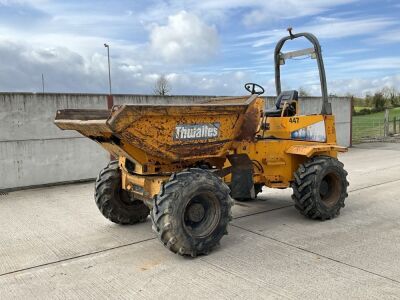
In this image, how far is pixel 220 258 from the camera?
176 inches

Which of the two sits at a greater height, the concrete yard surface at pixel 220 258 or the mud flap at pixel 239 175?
the mud flap at pixel 239 175

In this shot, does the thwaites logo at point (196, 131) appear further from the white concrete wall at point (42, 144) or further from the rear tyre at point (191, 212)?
the white concrete wall at point (42, 144)

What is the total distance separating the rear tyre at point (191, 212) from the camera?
14.0 feet

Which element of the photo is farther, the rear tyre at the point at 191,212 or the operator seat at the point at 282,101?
the operator seat at the point at 282,101

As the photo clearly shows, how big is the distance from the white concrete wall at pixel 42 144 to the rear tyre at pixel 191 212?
5.35 meters

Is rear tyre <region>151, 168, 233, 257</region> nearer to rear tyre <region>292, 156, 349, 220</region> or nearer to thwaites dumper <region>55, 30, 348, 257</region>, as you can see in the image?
thwaites dumper <region>55, 30, 348, 257</region>

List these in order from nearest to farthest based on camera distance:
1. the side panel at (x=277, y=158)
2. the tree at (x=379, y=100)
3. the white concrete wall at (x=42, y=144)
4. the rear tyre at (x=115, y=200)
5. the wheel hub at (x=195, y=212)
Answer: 1. the wheel hub at (x=195, y=212)
2. the rear tyre at (x=115, y=200)
3. the side panel at (x=277, y=158)
4. the white concrete wall at (x=42, y=144)
5. the tree at (x=379, y=100)

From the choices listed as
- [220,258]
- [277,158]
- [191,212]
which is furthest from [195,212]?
[277,158]

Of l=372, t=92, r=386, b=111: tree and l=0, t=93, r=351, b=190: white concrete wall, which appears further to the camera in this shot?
l=372, t=92, r=386, b=111: tree

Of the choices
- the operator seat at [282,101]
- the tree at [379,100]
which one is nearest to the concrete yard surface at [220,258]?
the operator seat at [282,101]

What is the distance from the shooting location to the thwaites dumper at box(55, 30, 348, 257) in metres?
4.30

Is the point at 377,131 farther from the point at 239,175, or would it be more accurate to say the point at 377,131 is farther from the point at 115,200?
the point at 115,200

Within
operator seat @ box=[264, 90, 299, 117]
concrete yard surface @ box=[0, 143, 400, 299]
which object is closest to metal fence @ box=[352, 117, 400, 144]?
operator seat @ box=[264, 90, 299, 117]

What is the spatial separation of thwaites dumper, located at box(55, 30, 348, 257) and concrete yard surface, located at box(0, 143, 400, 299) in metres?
0.34
